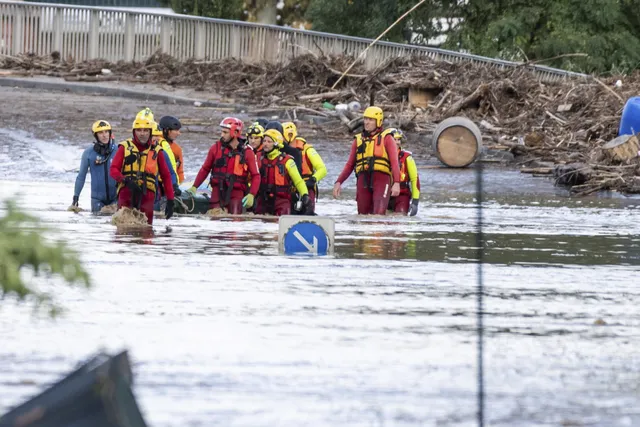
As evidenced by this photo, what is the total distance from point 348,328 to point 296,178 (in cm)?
929

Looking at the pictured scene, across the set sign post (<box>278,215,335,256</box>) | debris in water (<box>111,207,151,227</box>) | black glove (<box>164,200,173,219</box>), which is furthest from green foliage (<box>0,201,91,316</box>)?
black glove (<box>164,200,173,219</box>)

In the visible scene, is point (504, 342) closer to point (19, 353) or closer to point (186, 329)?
point (186, 329)

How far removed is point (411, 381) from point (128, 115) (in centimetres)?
2526

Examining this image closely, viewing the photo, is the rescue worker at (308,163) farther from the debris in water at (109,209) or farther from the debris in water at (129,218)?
the debris in water at (129,218)

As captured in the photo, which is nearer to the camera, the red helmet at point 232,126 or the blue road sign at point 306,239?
the blue road sign at point 306,239

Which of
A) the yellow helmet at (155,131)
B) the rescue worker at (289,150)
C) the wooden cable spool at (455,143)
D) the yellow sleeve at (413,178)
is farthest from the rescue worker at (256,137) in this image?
the wooden cable spool at (455,143)

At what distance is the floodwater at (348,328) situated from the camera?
7031 millimetres

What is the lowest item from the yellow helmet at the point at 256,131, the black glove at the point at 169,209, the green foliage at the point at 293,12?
the black glove at the point at 169,209

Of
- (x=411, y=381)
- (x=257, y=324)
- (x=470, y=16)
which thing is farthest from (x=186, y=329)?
Result: (x=470, y=16)

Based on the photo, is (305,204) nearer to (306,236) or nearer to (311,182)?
(311,182)

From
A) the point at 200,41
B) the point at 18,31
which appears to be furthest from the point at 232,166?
the point at 18,31

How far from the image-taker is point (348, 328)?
29.8 ft

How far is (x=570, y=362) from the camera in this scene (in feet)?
26.8

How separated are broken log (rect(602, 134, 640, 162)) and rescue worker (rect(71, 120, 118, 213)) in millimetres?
10365
